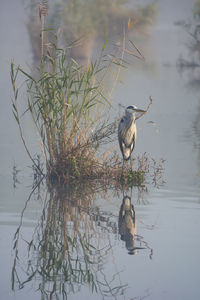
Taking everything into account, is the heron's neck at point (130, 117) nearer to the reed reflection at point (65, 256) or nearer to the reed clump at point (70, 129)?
the reed clump at point (70, 129)

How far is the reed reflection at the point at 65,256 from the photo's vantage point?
3.38m

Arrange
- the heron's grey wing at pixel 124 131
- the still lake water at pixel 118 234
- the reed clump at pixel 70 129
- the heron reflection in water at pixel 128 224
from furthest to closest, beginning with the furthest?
the heron's grey wing at pixel 124 131 < the reed clump at pixel 70 129 < the heron reflection in water at pixel 128 224 < the still lake water at pixel 118 234

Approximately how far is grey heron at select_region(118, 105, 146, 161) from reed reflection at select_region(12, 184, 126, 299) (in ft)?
5.78

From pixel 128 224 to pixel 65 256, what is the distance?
0.97m

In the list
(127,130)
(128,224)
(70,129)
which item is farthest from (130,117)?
(128,224)

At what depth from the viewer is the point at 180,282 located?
3.43 meters

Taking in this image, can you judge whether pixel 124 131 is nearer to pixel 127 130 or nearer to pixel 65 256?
pixel 127 130

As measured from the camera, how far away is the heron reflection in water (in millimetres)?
4160

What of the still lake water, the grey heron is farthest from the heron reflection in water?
the grey heron

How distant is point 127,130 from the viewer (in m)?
7.02

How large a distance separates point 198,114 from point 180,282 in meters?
11.0

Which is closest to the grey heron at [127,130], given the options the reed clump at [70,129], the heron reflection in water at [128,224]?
the reed clump at [70,129]

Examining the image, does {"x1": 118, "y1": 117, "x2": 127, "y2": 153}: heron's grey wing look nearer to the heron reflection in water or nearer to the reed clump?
the reed clump

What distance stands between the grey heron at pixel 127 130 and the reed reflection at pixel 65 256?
5.78ft
